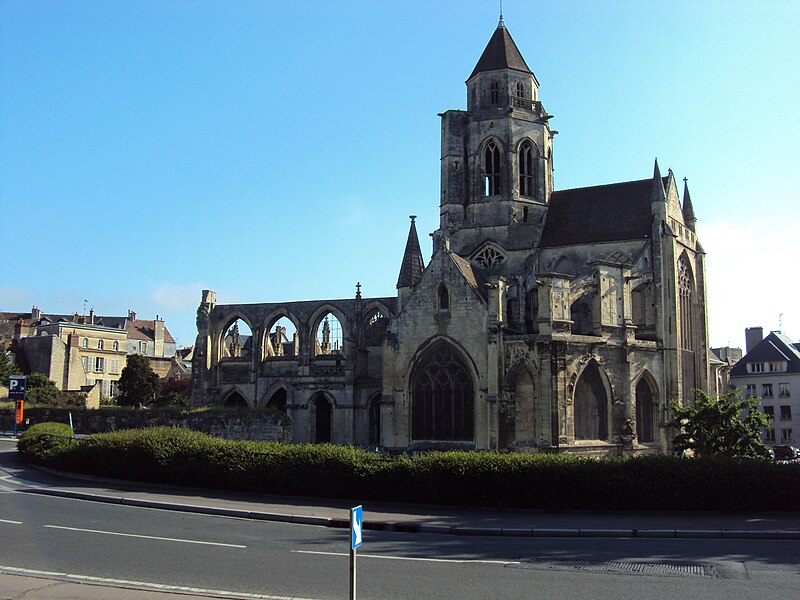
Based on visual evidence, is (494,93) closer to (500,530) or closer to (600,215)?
(600,215)

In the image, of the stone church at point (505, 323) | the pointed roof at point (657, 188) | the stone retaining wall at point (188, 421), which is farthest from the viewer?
the pointed roof at point (657, 188)

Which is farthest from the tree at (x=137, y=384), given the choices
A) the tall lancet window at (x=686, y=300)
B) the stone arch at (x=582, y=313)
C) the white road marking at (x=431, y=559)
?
the white road marking at (x=431, y=559)

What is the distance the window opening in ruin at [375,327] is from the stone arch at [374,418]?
10.9 feet

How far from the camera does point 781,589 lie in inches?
434

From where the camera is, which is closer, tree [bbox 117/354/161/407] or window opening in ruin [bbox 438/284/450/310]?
window opening in ruin [bbox 438/284/450/310]

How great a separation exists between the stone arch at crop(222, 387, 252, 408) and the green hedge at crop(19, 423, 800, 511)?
967 inches

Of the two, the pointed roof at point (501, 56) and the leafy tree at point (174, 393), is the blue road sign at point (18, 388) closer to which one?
the leafy tree at point (174, 393)

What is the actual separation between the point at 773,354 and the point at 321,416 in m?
36.9

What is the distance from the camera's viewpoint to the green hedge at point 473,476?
1838cm

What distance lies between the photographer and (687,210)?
144ft

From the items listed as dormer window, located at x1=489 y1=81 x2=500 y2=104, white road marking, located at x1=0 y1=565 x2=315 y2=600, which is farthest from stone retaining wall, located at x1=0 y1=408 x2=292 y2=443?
white road marking, located at x1=0 y1=565 x2=315 y2=600

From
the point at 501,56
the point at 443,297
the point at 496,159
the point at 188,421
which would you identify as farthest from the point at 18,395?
the point at 501,56

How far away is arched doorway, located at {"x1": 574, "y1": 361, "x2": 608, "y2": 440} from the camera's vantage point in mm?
33188

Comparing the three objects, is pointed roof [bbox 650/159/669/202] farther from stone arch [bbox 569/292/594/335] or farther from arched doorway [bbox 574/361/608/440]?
arched doorway [bbox 574/361/608/440]
